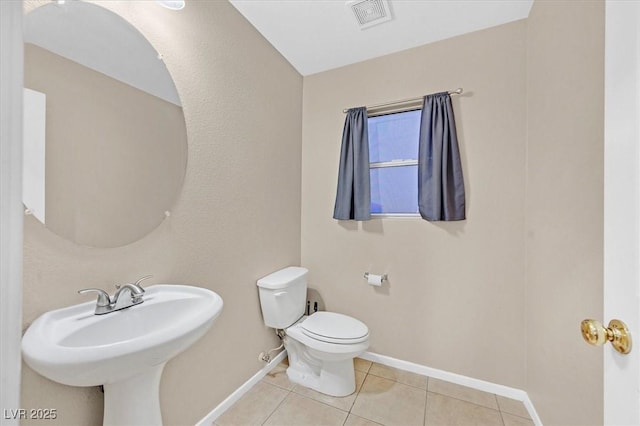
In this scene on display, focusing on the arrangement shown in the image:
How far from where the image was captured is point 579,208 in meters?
1.05

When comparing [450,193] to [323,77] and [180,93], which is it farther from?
[180,93]

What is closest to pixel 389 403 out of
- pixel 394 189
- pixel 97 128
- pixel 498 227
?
pixel 498 227

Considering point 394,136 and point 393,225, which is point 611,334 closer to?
point 393,225

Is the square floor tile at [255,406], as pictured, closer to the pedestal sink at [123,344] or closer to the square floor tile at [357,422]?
the square floor tile at [357,422]

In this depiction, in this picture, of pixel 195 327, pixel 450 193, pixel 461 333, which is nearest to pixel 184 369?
pixel 195 327

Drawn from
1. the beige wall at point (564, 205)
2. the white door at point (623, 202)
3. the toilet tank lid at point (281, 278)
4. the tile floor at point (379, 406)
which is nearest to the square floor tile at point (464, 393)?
the tile floor at point (379, 406)

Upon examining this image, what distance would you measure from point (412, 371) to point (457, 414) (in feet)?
1.37

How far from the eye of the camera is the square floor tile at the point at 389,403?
1.52 meters

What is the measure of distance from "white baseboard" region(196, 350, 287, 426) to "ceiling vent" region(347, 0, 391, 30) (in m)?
2.43

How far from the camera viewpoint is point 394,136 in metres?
2.09

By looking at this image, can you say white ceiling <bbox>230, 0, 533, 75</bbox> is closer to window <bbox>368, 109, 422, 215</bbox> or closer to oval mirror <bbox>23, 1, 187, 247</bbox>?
window <bbox>368, 109, 422, 215</bbox>

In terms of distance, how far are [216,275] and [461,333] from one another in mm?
1674

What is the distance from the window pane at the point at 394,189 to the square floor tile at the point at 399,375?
1.20m

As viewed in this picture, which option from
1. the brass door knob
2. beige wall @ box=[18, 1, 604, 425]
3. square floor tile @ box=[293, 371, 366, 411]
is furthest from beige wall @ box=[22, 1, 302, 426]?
the brass door knob
